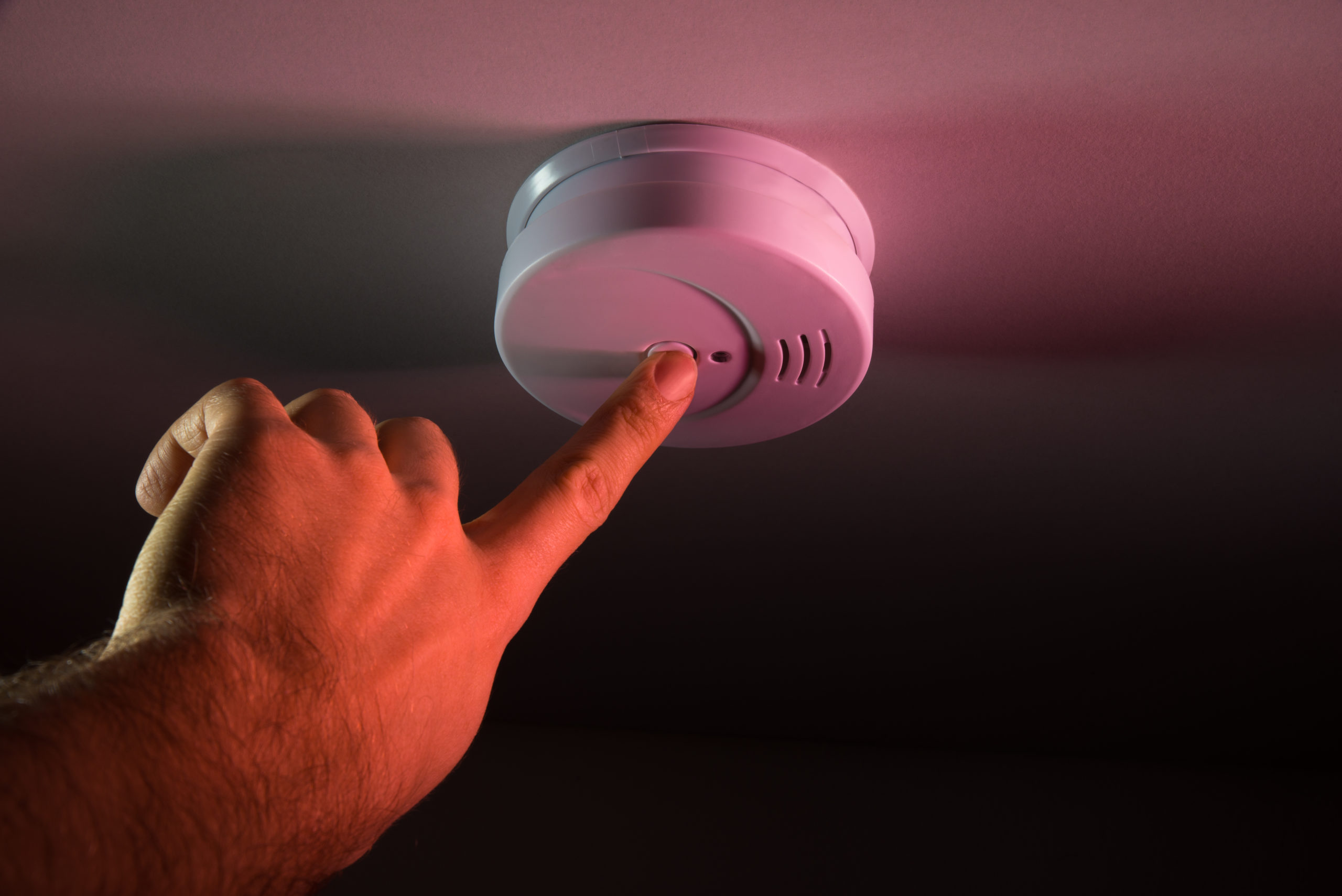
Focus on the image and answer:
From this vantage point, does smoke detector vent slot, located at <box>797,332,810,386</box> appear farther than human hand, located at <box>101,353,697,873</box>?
Yes

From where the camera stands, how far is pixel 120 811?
0.33m

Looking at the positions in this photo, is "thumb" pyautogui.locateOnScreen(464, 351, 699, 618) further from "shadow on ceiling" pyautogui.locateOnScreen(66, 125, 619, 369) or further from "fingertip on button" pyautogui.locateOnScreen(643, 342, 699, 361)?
"shadow on ceiling" pyautogui.locateOnScreen(66, 125, 619, 369)

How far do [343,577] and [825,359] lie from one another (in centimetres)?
33

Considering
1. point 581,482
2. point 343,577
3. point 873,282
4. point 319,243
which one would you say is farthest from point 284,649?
point 873,282

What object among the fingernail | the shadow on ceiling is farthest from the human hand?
the shadow on ceiling

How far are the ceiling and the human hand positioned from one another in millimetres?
163

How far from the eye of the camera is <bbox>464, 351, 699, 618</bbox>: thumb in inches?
22.0

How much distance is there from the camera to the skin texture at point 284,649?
33 cm

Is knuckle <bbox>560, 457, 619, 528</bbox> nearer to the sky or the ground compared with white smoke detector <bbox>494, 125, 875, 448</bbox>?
nearer to the ground

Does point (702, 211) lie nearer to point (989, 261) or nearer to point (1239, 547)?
point (989, 261)

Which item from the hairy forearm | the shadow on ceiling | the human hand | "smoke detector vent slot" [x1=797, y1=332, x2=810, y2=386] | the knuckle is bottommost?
the hairy forearm

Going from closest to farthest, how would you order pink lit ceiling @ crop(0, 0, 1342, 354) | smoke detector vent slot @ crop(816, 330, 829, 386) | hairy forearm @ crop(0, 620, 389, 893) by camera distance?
hairy forearm @ crop(0, 620, 389, 893) → pink lit ceiling @ crop(0, 0, 1342, 354) → smoke detector vent slot @ crop(816, 330, 829, 386)

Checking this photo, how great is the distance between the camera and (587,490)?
58 cm

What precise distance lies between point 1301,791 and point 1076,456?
4.20 feet
